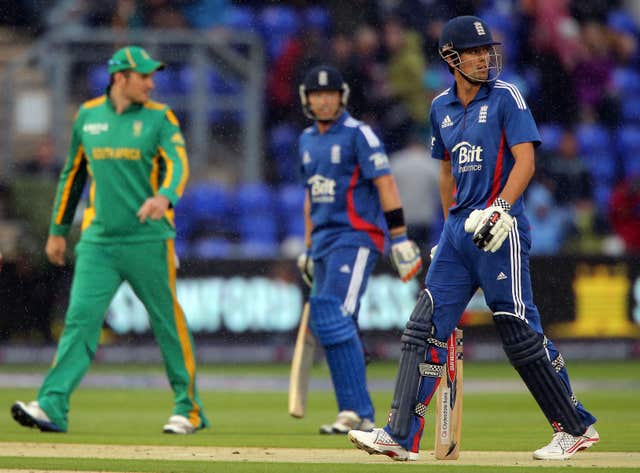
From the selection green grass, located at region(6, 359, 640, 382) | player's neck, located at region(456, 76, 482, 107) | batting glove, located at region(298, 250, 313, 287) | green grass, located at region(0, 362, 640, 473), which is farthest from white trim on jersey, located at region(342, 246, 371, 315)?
green grass, located at region(6, 359, 640, 382)

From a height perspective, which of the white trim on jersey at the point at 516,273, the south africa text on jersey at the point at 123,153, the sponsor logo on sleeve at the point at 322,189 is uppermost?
the south africa text on jersey at the point at 123,153

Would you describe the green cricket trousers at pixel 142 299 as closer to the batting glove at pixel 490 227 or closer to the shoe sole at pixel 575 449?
the shoe sole at pixel 575 449

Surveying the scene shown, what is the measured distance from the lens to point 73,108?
1955 centimetres

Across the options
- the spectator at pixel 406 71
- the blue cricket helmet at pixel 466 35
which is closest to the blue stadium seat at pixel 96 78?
the spectator at pixel 406 71

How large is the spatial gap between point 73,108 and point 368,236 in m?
10.1

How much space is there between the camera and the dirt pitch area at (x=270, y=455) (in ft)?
25.3

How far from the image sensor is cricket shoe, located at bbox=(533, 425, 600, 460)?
7797 millimetres

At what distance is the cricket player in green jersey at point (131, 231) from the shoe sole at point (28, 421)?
1.16 feet

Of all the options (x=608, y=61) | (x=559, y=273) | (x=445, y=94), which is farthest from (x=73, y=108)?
(x=445, y=94)

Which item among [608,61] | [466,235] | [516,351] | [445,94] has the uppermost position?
[608,61]

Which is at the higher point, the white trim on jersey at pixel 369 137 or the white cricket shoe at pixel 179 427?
the white trim on jersey at pixel 369 137

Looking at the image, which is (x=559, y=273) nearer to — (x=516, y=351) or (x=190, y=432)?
(x=190, y=432)

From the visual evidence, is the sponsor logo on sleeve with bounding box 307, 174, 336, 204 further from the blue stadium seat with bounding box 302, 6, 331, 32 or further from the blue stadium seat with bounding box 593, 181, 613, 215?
the blue stadium seat with bounding box 302, 6, 331, 32

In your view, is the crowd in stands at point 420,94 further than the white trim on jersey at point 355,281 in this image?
Yes
